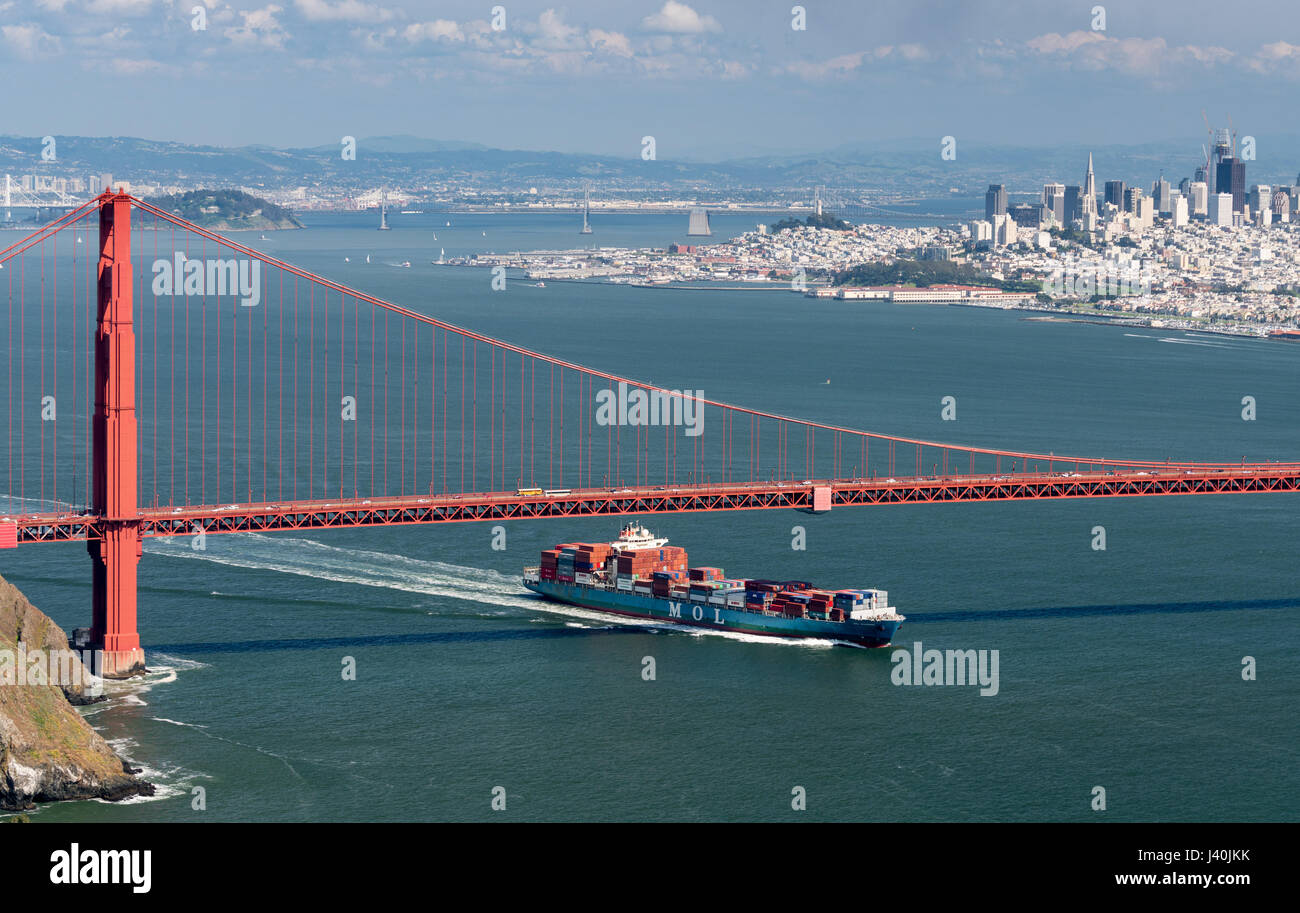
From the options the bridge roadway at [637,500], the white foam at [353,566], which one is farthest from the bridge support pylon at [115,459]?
the white foam at [353,566]

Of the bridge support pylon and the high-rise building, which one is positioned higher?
the high-rise building

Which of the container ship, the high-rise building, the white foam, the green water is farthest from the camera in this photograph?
the high-rise building

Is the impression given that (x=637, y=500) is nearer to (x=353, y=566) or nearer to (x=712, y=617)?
(x=712, y=617)

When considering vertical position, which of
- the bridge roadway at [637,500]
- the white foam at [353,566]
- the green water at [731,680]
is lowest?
the green water at [731,680]

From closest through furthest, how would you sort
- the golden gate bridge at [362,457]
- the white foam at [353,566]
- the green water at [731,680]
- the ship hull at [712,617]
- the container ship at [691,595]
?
the green water at [731,680], the golden gate bridge at [362,457], the ship hull at [712,617], the container ship at [691,595], the white foam at [353,566]

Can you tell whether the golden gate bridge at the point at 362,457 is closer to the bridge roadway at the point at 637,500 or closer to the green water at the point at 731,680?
the bridge roadway at the point at 637,500

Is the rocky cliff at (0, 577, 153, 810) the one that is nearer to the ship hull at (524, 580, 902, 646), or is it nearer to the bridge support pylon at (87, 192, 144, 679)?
the bridge support pylon at (87, 192, 144, 679)

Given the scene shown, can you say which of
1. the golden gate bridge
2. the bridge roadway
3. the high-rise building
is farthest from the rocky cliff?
the high-rise building

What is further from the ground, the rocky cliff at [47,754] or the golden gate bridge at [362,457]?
the golden gate bridge at [362,457]
